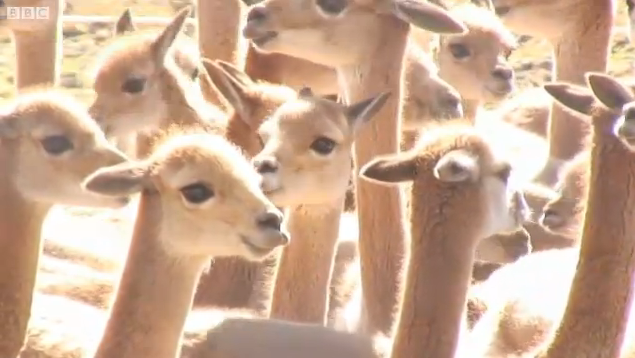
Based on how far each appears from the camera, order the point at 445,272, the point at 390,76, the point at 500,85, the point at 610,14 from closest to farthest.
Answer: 1. the point at 445,272
2. the point at 390,76
3. the point at 500,85
4. the point at 610,14

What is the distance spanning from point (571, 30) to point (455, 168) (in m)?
3.33

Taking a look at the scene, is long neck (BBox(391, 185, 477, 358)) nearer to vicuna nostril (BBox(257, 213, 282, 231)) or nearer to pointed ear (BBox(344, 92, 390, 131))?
vicuna nostril (BBox(257, 213, 282, 231))

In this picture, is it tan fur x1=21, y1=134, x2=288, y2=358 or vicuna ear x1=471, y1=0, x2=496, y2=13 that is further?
vicuna ear x1=471, y1=0, x2=496, y2=13

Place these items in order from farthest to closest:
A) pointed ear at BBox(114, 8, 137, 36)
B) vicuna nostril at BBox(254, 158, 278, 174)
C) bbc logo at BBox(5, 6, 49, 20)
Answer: pointed ear at BBox(114, 8, 137, 36) → bbc logo at BBox(5, 6, 49, 20) → vicuna nostril at BBox(254, 158, 278, 174)

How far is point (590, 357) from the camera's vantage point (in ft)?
12.8

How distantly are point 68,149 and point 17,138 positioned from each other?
0.17 meters

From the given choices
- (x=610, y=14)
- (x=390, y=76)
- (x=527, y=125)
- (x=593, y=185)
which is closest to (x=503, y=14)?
(x=610, y=14)

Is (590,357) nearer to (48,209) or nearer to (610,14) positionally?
(48,209)

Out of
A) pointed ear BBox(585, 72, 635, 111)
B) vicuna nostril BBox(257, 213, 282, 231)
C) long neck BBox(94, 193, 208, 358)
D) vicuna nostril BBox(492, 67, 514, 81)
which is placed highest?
vicuna nostril BBox(492, 67, 514, 81)

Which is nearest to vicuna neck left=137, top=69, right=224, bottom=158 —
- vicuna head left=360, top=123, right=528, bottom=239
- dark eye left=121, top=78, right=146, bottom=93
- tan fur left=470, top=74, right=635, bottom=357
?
dark eye left=121, top=78, right=146, bottom=93

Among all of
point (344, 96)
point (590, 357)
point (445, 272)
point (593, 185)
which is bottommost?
point (590, 357)

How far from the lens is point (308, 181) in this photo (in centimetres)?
462

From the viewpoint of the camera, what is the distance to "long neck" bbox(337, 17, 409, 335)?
4848 mm

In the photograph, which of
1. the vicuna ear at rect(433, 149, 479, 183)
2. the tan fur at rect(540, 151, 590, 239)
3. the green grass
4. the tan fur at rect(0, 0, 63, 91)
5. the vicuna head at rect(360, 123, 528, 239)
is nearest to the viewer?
the vicuna ear at rect(433, 149, 479, 183)
